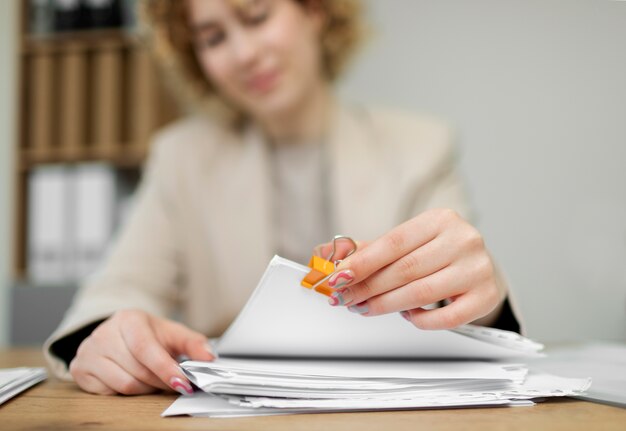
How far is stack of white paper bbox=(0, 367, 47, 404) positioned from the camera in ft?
1.83

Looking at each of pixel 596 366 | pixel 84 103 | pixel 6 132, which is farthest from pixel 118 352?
pixel 6 132

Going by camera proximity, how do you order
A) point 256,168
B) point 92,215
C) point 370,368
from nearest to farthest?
point 370,368 → point 256,168 → point 92,215

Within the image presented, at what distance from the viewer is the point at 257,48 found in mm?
1270

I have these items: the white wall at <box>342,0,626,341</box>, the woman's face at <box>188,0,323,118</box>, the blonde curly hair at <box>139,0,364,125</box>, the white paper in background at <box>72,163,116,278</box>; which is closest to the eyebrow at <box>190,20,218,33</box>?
the woman's face at <box>188,0,323,118</box>

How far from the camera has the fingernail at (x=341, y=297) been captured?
495 mm

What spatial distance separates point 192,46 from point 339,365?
1209 mm

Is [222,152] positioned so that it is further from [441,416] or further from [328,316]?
[441,416]

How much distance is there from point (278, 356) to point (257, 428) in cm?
20

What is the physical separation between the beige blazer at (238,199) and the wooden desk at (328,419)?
729mm

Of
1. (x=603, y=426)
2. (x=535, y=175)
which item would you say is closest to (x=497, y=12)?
(x=535, y=175)

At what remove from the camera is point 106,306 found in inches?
31.6

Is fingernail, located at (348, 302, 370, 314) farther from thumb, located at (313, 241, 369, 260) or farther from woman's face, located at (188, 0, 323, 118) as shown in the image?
woman's face, located at (188, 0, 323, 118)

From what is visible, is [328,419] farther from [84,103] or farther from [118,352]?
[84,103]

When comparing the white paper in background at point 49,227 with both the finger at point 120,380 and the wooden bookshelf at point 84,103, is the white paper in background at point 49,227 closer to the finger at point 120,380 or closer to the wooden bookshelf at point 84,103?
the wooden bookshelf at point 84,103
